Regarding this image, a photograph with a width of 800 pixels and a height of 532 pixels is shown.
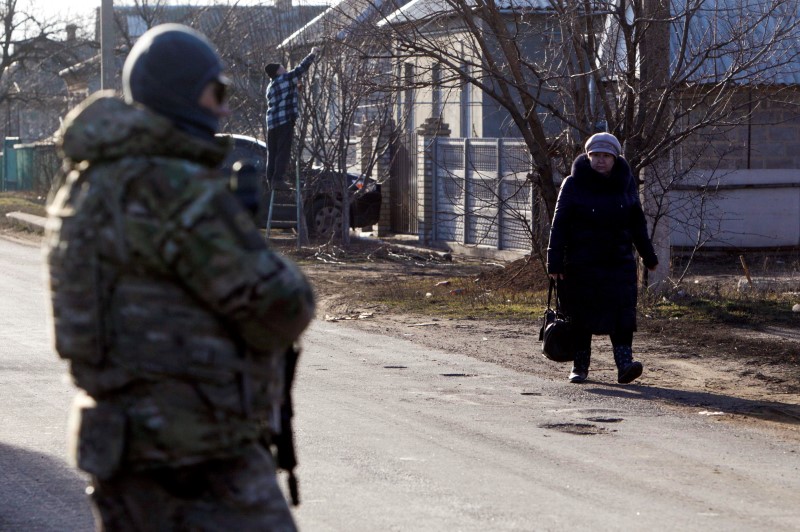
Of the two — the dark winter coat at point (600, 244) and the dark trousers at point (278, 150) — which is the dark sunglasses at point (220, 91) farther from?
the dark trousers at point (278, 150)

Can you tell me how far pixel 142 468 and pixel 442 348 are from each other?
24.4 feet

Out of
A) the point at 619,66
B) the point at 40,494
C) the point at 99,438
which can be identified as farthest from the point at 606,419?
the point at 619,66

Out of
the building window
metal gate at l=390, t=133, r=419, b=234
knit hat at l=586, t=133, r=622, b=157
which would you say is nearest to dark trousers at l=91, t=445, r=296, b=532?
knit hat at l=586, t=133, r=622, b=157

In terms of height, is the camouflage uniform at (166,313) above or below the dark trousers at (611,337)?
above

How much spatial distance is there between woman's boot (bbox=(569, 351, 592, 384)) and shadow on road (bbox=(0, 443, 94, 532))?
3769mm

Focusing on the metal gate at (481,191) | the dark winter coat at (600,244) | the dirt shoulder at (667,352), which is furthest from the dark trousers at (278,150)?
the dark winter coat at (600,244)

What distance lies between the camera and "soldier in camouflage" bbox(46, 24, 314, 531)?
8.14 feet

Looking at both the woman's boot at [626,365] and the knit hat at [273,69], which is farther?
the knit hat at [273,69]

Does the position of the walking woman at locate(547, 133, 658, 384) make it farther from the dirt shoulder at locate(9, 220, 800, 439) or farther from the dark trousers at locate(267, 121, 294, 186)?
the dark trousers at locate(267, 121, 294, 186)

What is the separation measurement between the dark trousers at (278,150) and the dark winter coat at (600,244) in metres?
9.24

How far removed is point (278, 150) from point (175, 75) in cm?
1484

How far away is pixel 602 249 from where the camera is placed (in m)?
8.09

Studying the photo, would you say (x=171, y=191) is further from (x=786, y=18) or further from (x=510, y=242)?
(x=510, y=242)

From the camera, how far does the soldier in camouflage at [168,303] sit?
97.7 inches
